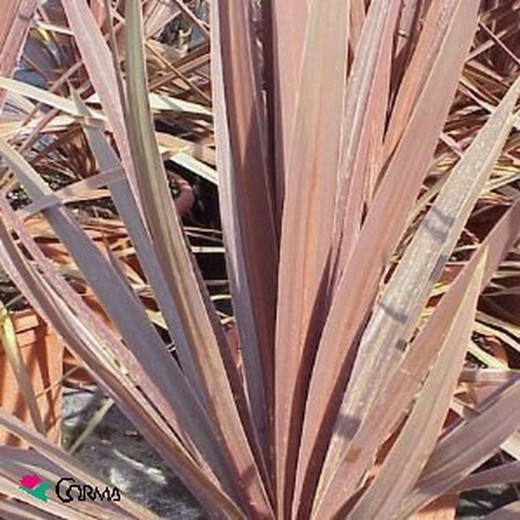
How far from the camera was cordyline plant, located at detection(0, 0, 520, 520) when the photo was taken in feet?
1.71

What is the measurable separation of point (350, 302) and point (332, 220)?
5cm

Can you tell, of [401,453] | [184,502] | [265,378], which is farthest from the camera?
[184,502]

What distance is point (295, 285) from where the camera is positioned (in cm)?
56

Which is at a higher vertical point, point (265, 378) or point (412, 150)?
point (412, 150)

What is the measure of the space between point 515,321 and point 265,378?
0.41 metres

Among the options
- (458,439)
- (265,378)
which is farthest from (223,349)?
(458,439)

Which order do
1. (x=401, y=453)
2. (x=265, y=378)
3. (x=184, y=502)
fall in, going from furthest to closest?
(x=184, y=502) < (x=265, y=378) < (x=401, y=453)

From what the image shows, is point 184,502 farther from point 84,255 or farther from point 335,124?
point 335,124

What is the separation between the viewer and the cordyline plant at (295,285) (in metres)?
0.52

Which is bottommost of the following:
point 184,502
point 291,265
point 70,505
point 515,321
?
point 184,502

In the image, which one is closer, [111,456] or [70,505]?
[70,505]

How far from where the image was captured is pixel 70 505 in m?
0.58

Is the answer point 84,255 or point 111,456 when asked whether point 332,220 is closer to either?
point 84,255

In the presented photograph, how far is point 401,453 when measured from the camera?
490 mm
